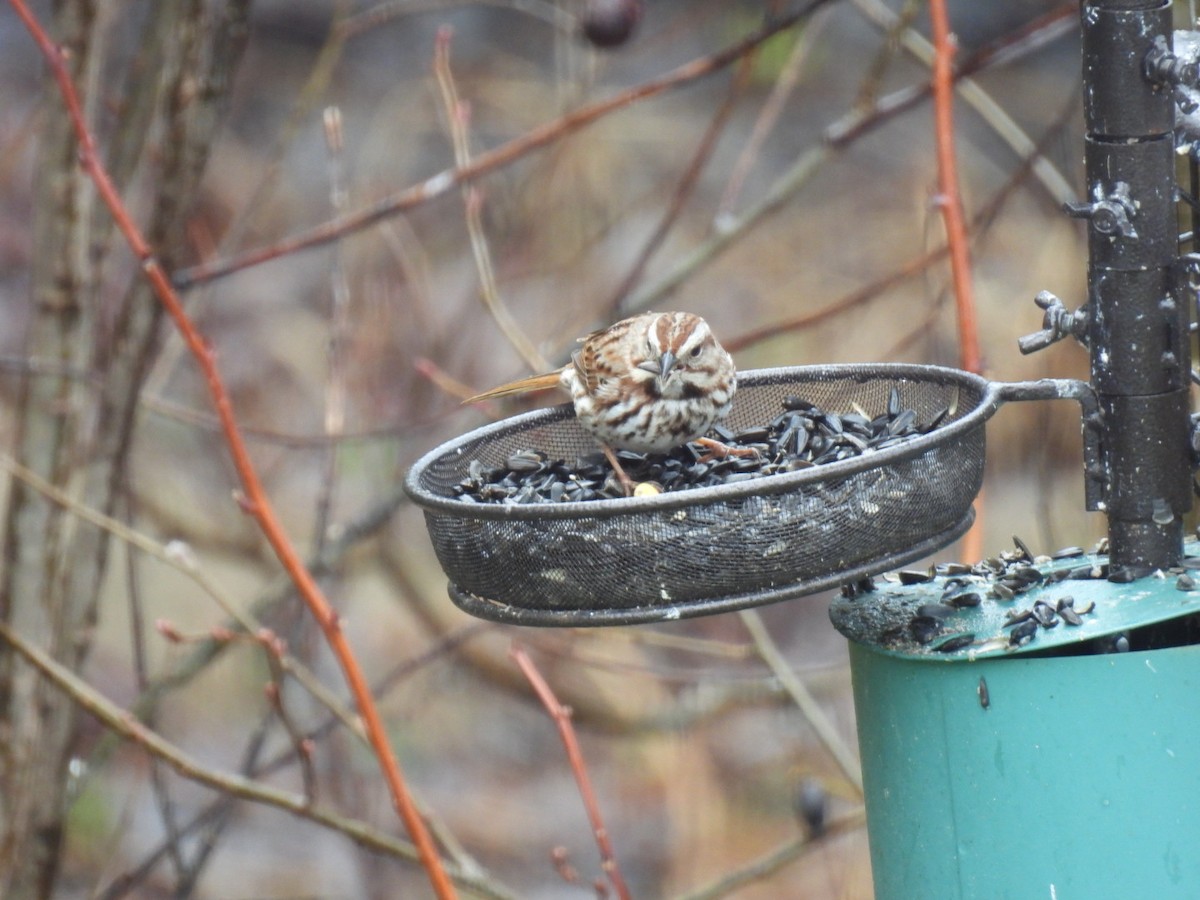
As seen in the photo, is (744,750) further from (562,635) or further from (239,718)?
(239,718)

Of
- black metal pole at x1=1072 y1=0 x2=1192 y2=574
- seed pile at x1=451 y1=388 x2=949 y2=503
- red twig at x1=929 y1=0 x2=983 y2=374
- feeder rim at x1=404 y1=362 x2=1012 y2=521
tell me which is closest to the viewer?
feeder rim at x1=404 y1=362 x2=1012 y2=521

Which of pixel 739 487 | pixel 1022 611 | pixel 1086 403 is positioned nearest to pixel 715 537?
pixel 739 487

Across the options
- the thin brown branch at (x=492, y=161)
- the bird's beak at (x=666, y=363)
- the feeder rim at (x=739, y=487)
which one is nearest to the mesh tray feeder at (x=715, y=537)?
the feeder rim at (x=739, y=487)

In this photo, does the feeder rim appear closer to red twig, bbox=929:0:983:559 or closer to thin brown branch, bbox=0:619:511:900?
red twig, bbox=929:0:983:559

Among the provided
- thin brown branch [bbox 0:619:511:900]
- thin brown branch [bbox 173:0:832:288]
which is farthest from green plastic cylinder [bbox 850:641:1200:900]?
Result: thin brown branch [bbox 173:0:832:288]

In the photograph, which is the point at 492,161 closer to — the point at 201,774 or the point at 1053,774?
the point at 201,774

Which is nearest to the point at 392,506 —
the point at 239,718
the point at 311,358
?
the point at 311,358
